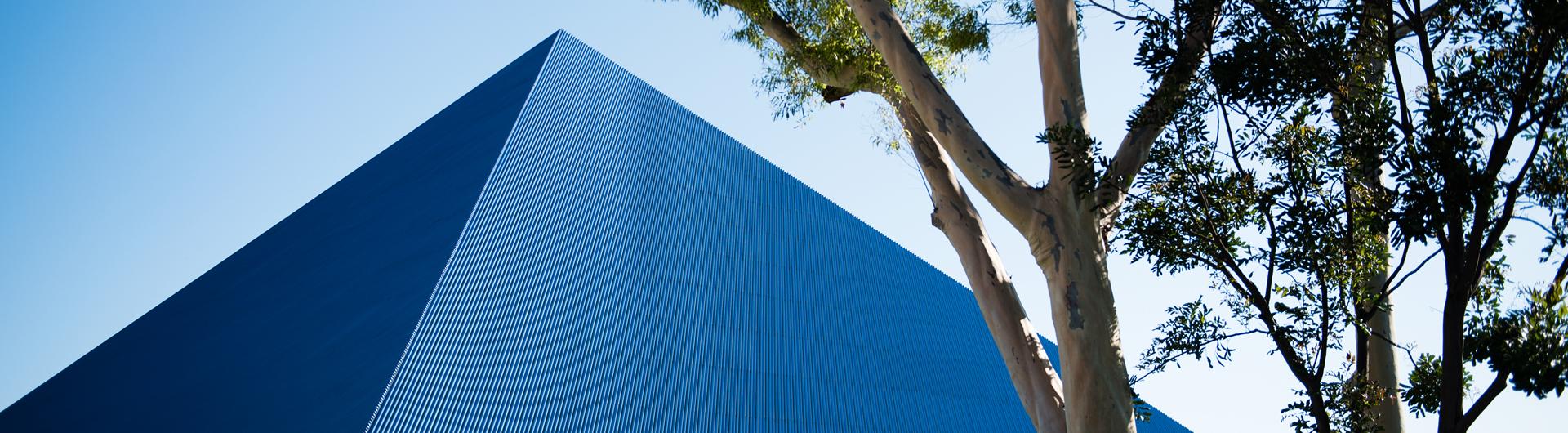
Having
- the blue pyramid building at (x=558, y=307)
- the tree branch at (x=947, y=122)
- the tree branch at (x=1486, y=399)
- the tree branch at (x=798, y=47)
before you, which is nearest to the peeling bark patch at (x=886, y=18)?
the tree branch at (x=947, y=122)

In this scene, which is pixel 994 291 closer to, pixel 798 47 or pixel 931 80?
pixel 931 80

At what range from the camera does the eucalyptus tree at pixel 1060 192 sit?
11.6 feet

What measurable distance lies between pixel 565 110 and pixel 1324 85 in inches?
379

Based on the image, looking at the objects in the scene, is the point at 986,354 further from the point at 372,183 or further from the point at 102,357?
the point at 102,357

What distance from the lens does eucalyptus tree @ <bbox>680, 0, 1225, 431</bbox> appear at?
3535 millimetres

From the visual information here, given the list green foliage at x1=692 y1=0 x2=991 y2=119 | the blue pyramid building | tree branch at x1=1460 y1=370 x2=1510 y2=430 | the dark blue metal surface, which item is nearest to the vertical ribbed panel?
the blue pyramid building

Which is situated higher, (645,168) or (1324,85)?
(645,168)

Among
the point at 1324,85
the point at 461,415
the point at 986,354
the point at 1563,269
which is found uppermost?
the point at 986,354

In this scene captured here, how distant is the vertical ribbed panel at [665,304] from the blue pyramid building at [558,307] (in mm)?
26

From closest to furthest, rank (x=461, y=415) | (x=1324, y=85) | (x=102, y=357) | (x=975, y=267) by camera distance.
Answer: (x=1324, y=85) < (x=975, y=267) < (x=461, y=415) < (x=102, y=357)

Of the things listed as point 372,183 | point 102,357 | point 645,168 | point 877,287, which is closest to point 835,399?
point 877,287

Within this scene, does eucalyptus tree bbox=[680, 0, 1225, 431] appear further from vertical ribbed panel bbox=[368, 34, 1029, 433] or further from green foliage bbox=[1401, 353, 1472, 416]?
vertical ribbed panel bbox=[368, 34, 1029, 433]

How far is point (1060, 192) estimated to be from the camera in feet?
12.5

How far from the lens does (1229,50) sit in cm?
332
